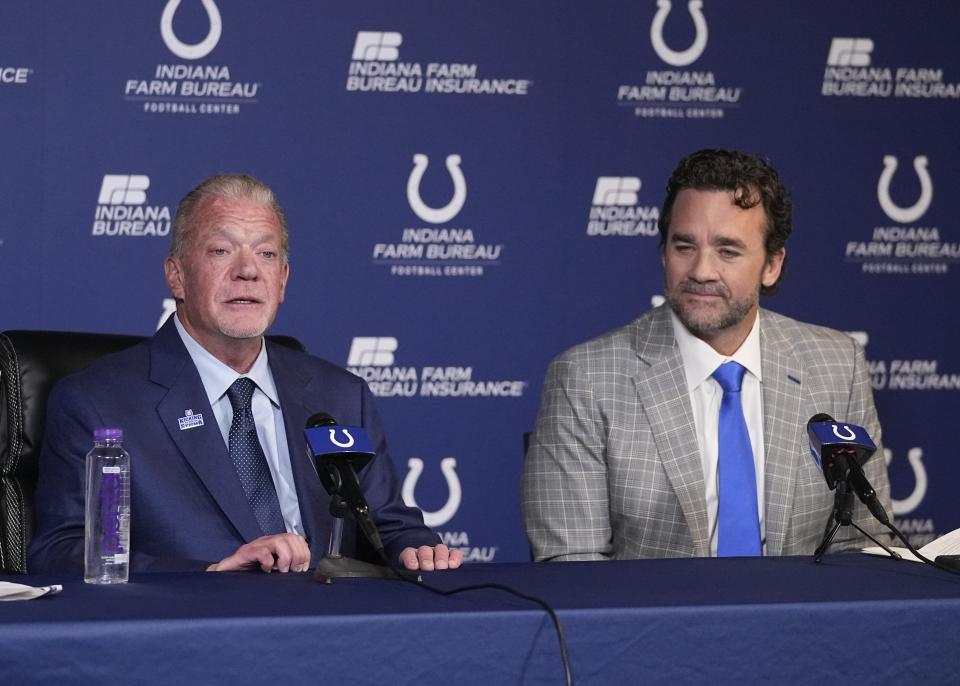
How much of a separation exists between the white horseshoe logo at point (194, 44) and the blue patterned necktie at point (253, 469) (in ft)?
7.16

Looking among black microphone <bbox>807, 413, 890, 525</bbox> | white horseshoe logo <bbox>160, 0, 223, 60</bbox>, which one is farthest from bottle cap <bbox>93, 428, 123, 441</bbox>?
white horseshoe logo <bbox>160, 0, 223, 60</bbox>

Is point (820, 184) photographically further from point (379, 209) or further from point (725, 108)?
point (379, 209)

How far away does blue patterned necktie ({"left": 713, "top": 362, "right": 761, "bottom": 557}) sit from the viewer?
2.89 m

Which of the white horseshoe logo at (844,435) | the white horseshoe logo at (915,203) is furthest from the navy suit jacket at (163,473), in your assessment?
the white horseshoe logo at (915,203)

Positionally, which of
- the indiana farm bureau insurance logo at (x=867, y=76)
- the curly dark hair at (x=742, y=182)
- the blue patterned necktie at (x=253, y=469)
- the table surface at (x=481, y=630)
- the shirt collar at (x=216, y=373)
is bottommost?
the table surface at (x=481, y=630)

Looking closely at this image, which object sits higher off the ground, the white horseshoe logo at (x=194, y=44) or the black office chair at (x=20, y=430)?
the white horseshoe logo at (x=194, y=44)

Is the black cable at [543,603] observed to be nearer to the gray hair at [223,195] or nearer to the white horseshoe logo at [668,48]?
the gray hair at [223,195]

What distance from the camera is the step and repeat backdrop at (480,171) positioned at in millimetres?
4531

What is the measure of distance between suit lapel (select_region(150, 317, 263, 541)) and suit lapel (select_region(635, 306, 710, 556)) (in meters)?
0.91

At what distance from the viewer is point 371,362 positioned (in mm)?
4766

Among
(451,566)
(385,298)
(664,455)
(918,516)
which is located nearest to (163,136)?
(385,298)

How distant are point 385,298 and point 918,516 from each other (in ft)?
7.15

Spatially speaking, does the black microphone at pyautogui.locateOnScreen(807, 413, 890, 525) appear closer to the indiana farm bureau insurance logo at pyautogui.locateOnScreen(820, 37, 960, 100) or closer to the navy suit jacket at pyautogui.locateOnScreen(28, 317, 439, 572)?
the navy suit jacket at pyautogui.locateOnScreen(28, 317, 439, 572)

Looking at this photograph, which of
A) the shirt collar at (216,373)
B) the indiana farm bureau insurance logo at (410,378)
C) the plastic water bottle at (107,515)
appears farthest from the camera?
the indiana farm bureau insurance logo at (410,378)
